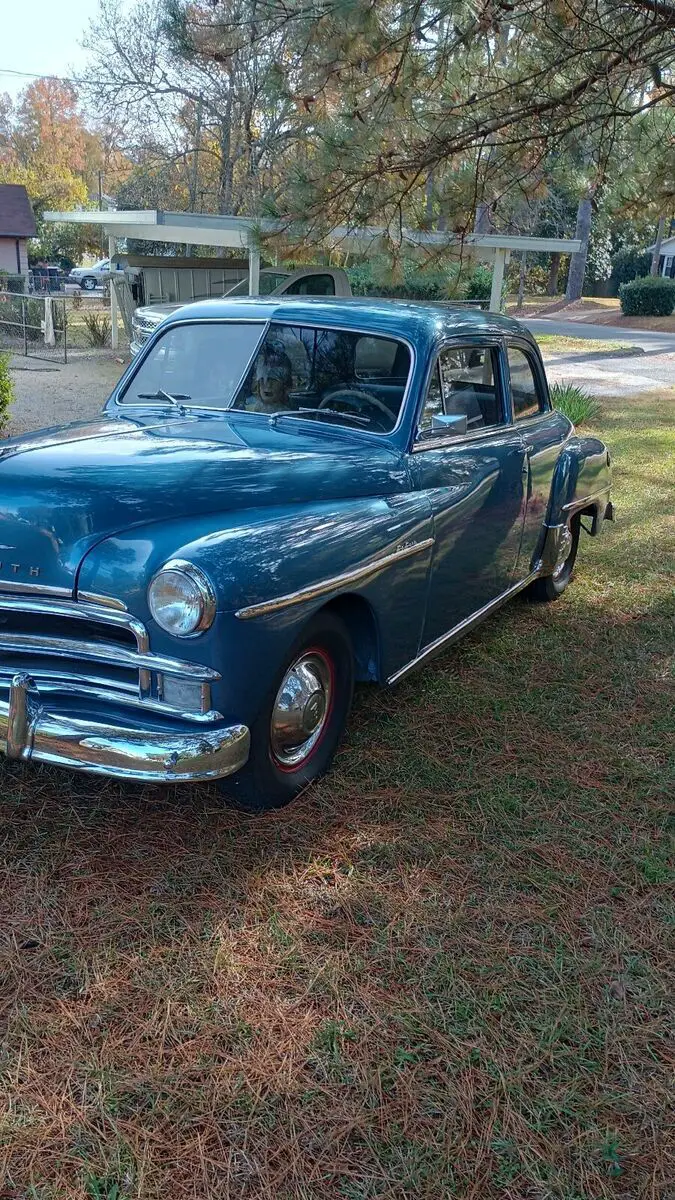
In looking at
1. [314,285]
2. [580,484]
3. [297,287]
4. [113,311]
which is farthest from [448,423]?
[113,311]

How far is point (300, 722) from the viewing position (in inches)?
124

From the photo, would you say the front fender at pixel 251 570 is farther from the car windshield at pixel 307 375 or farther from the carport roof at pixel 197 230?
the carport roof at pixel 197 230

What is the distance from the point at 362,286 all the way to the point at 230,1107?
66.5ft

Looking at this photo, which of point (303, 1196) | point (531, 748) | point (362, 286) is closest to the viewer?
point (303, 1196)

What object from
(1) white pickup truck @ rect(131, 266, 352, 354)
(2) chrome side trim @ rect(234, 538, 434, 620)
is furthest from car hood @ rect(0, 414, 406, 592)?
(1) white pickup truck @ rect(131, 266, 352, 354)

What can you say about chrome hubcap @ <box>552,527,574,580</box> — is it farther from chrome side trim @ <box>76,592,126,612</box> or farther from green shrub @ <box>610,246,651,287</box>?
green shrub @ <box>610,246,651,287</box>

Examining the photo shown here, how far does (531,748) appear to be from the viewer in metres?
3.82

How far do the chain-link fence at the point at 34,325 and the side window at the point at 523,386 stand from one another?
1510cm

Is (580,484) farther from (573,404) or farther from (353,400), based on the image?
(573,404)

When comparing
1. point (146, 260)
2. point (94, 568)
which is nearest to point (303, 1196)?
point (94, 568)

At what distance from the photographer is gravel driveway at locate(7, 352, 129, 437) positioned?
11609 millimetres

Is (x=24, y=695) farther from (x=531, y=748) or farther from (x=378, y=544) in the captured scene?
(x=531, y=748)

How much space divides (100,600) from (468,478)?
6.26 feet

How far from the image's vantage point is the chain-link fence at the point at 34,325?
62.0 ft
